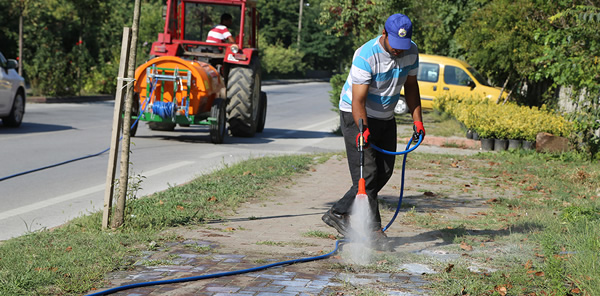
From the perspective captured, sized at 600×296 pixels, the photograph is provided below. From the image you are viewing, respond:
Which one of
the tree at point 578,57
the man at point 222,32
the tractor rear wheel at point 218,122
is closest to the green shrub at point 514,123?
the tree at point 578,57

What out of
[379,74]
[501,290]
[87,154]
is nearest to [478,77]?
[87,154]

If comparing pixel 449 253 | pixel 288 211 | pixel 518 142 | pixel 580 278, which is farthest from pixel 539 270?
pixel 518 142

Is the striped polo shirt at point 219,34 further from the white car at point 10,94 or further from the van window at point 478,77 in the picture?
the van window at point 478,77

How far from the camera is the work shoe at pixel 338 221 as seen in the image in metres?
6.41

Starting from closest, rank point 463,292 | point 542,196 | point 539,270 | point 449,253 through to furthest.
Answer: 1. point 463,292
2. point 539,270
3. point 449,253
4. point 542,196

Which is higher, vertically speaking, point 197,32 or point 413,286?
point 197,32

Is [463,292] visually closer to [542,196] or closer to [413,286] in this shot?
[413,286]

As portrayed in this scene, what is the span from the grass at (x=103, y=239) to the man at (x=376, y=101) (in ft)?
4.98

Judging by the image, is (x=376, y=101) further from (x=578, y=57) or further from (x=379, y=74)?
(x=578, y=57)

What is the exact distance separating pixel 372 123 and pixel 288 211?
1850 millimetres

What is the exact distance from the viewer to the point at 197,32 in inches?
642

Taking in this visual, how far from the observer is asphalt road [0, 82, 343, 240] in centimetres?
807

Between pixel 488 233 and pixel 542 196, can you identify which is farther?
pixel 542 196

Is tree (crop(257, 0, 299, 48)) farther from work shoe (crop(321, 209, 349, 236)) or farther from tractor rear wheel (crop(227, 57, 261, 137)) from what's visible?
work shoe (crop(321, 209, 349, 236))
